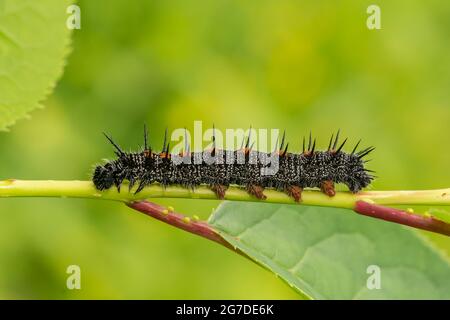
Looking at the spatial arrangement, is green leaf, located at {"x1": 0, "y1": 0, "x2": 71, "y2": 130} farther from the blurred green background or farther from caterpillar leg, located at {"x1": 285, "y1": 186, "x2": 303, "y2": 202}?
the blurred green background

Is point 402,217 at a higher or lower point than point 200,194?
lower

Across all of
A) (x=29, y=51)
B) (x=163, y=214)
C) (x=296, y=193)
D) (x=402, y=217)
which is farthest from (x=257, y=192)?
(x=29, y=51)

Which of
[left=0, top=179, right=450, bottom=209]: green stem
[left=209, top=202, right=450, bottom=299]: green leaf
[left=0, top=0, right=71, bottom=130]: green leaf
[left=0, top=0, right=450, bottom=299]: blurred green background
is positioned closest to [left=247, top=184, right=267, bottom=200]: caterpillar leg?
[left=0, top=179, right=450, bottom=209]: green stem

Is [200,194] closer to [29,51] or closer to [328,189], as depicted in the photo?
[328,189]

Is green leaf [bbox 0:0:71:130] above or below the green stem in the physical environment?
above

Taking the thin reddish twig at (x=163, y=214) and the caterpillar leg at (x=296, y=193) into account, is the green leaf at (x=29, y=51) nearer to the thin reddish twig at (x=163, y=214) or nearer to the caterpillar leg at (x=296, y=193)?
the thin reddish twig at (x=163, y=214)

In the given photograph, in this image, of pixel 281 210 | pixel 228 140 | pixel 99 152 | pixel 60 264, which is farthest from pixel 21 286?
pixel 281 210

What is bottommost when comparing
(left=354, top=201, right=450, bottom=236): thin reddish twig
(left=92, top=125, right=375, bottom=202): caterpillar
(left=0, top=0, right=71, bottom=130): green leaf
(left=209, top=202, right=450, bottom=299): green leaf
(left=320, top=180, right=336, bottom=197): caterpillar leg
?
(left=209, top=202, right=450, bottom=299): green leaf
